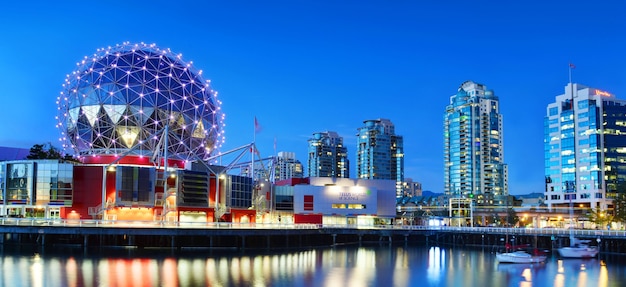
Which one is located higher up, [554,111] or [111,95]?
[554,111]

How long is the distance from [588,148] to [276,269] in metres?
120

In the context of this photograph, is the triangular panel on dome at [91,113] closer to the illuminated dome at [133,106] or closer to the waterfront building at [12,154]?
the illuminated dome at [133,106]

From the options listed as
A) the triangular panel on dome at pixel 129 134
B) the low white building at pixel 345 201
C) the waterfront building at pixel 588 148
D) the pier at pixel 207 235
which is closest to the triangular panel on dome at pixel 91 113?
the triangular panel on dome at pixel 129 134

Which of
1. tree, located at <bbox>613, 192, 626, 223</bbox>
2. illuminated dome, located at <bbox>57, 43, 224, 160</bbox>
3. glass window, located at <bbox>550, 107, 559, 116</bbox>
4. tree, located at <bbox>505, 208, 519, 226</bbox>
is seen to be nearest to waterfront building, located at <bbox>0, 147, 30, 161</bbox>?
illuminated dome, located at <bbox>57, 43, 224, 160</bbox>

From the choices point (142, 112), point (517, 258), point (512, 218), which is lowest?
point (517, 258)

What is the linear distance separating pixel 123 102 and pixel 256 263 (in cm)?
3457

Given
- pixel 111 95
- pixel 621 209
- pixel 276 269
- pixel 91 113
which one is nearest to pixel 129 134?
pixel 111 95

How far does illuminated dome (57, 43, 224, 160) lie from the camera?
278 feet

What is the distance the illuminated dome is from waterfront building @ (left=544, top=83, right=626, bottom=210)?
319 feet

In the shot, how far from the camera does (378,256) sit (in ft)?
240

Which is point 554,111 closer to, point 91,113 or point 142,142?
point 142,142

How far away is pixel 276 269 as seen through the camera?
5459cm

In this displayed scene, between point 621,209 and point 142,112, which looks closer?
point 142,112

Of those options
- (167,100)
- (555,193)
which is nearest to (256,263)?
(167,100)
